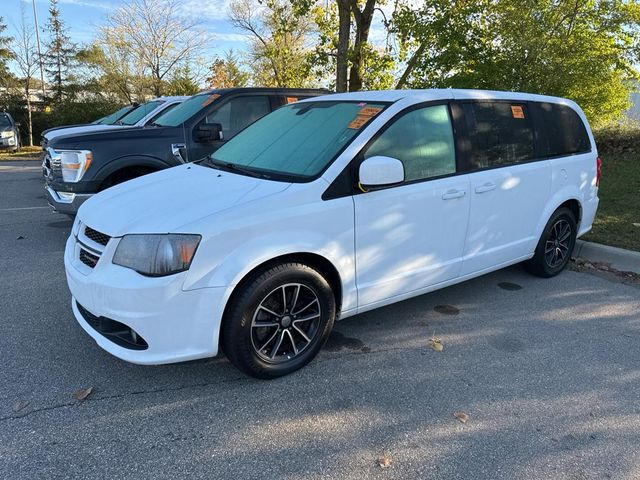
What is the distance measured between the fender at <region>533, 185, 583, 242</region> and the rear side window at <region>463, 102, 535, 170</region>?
0.53 m

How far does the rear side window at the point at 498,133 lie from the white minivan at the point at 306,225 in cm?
1

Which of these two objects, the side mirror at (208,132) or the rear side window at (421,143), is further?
the side mirror at (208,132)

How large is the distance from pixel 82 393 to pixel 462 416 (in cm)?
225

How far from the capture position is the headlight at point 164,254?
273 centimetres

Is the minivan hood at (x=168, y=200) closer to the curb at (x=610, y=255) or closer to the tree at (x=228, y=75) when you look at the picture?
the curb at (x=610, y=255)

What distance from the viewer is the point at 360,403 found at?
2.96 meters

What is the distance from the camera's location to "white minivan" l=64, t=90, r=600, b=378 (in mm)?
2791

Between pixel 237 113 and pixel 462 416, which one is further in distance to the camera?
pixel 237 113

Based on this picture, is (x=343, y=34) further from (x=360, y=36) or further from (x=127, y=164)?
(x=127, y=164)

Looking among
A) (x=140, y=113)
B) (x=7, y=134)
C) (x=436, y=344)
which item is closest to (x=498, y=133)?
(x=436, y=344)

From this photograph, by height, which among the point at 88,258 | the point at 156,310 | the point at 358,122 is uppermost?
the point at 358,122

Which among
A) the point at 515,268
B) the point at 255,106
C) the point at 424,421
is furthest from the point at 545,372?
the point at 255,106

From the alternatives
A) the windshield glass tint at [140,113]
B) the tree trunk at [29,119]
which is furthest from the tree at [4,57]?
the windshield glass tint at [140,113]

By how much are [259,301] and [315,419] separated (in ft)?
2.45
